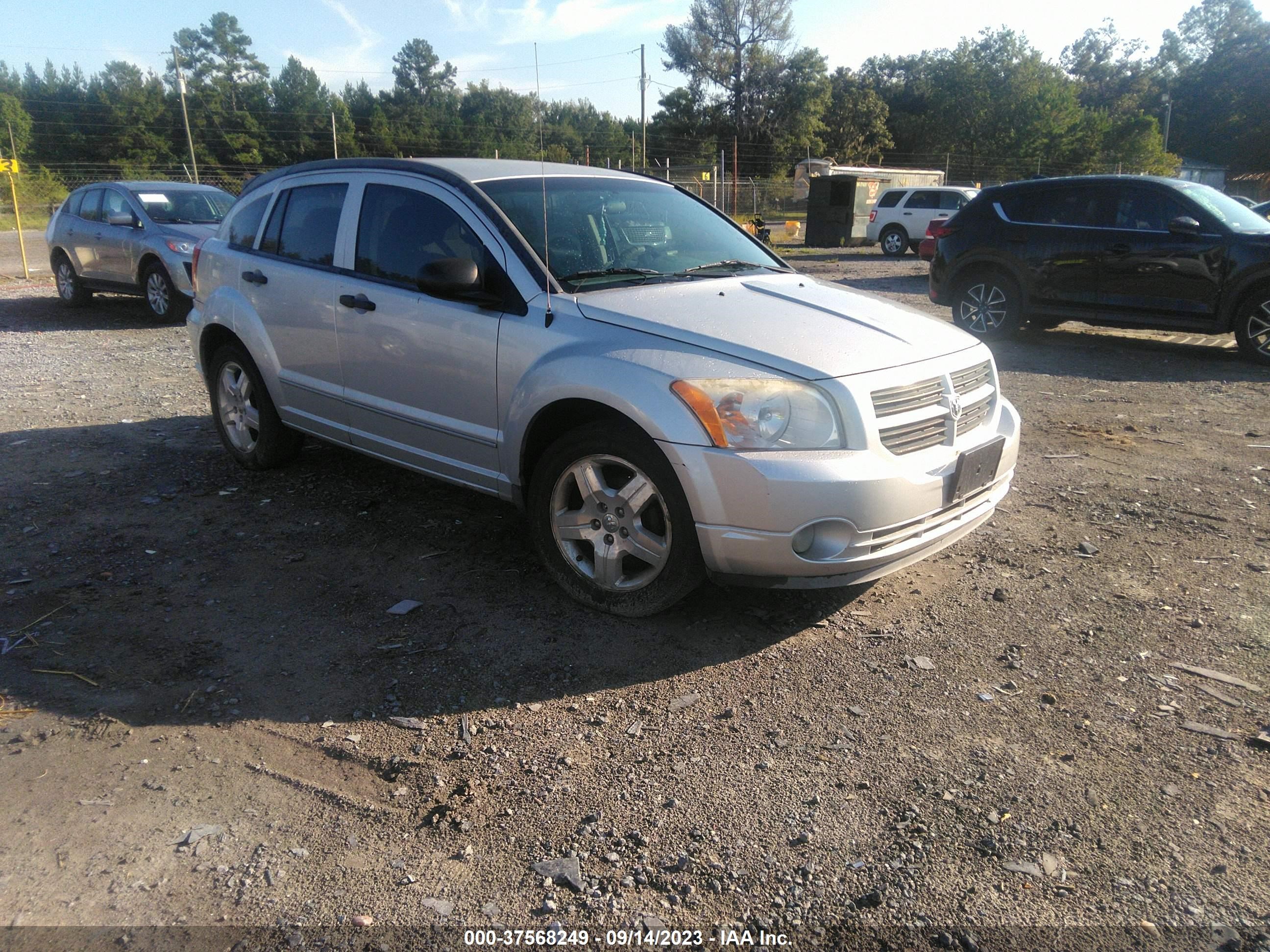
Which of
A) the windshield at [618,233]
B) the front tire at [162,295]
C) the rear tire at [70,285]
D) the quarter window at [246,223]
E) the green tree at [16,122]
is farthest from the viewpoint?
the green tree at [16,122]

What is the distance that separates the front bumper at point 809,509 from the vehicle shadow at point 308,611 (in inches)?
18.2

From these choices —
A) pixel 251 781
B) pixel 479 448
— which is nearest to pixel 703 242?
pixel 479 448

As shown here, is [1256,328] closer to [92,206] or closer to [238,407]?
[238,407]

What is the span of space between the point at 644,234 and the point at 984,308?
743 cm

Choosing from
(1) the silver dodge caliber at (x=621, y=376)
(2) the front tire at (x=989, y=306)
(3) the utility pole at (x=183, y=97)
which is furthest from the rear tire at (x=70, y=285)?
(3) the utility pole at (x=183, y=97)

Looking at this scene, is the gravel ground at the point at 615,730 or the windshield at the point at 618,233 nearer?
the gravel ground at the point at 615,730

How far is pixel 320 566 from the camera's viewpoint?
449cm

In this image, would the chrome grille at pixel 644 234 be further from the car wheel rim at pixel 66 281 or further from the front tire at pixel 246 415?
the car wheel rim at pixel 66 281

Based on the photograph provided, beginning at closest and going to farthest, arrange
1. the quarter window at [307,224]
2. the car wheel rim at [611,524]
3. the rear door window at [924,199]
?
the car wheel rim at [611,524] → the quarter window at [307,224] → the rear door window at [924,199]

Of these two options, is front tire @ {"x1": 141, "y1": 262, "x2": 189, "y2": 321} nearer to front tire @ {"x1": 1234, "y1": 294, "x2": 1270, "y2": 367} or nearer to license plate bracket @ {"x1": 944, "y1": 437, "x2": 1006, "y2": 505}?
license plate bracket @ {"x1": 944, "y1": 437, "x2": 1006, "y2": 505}

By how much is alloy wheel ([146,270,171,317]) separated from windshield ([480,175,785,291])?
955 centimetres

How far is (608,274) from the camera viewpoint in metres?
4.21

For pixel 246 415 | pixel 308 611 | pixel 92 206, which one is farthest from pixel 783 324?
pixel 92 206

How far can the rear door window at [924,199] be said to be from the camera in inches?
937
